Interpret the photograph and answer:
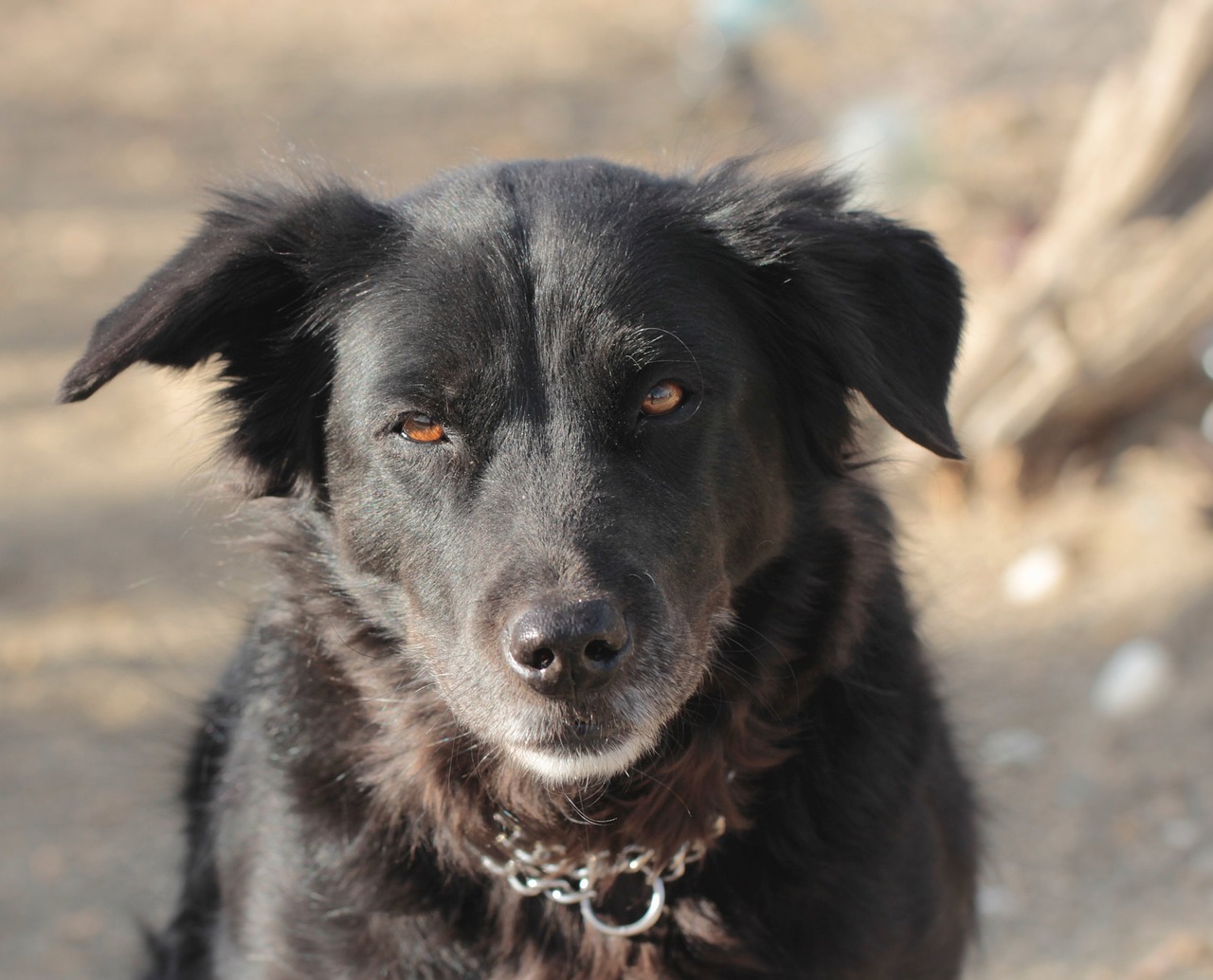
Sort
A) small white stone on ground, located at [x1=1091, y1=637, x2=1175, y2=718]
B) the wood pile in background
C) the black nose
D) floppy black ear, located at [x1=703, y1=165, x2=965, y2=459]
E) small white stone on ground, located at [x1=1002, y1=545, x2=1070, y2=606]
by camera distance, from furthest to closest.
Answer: the wood pile in background, small white stone on ground, located at [x1=1002, y1=545, x2=1070, y2=606], small white stone on ground, located at [x1=1091, y1=637, x2=1175, y2=718], floppy black ear, located at [x1=703, y1=165, x2=965, y2=459], the black nose

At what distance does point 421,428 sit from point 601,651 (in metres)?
0.60

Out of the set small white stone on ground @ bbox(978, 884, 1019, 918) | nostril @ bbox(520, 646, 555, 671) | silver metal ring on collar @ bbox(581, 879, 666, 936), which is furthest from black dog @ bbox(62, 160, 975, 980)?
small white stone on ground @ bbox(978, 884, 1019, 918)

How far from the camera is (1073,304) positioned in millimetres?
6184

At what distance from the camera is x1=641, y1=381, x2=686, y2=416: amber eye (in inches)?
102

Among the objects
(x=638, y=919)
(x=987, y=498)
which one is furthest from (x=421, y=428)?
(x=987, y=498)

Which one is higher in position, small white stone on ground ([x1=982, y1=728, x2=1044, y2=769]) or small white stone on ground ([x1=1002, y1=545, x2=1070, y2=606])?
small white stone on ground ([x1=1002, y1=545, x2=1070, y2=606])

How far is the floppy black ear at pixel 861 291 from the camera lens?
9.06ft

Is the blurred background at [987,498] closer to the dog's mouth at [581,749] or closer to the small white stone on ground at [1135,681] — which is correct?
the small white stone on ground at [1135,681]

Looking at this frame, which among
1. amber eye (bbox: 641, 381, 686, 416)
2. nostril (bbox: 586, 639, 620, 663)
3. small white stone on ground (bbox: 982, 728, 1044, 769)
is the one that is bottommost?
small white stone on ground (bbox: 982, 728, 1044, 769)

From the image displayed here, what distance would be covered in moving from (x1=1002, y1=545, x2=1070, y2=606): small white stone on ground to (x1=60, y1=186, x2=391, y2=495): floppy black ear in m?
3.75

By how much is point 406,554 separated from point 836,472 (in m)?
0.99

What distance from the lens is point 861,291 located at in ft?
9.26

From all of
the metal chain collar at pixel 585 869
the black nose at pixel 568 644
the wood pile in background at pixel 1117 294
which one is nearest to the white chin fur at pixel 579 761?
the black nose at pixel 568 644

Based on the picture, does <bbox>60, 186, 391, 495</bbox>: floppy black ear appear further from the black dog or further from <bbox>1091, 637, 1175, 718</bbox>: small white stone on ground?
<bbox>1091, 637, 1175, 718</bbox>: small white stone on ground
